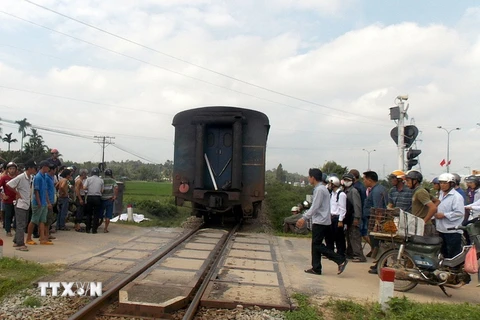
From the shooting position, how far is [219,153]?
39.9 feet

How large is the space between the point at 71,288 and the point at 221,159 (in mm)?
7238

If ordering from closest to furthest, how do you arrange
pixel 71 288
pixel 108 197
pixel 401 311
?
pixel 401 311 → pixel 71 288 → pixel 108 197

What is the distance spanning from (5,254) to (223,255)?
3808 millimetres

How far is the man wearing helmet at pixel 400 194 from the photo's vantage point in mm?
6879

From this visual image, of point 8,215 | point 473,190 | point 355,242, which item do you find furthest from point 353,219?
point 8,215

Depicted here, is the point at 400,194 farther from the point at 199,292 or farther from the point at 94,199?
the point at 94,199

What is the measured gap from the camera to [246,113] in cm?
1206

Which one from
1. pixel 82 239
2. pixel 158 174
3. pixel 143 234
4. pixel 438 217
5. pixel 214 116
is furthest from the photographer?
A: pixel 158 174

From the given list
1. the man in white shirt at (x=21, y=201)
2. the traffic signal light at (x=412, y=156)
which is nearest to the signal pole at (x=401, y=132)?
the traffic signal light at (x=412, y=156)

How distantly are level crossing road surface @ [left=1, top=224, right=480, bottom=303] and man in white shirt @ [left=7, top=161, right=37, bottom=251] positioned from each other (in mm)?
213

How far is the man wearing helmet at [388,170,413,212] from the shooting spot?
22.6ft

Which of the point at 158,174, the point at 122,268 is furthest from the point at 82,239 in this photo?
the point at 158,174

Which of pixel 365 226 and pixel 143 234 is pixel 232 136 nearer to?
pixel 143 234

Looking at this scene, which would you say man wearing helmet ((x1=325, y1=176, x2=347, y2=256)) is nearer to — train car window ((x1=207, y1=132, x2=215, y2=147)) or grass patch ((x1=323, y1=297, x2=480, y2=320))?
grass patch ((x1=323, y1=297, x2=480, y2=320))
